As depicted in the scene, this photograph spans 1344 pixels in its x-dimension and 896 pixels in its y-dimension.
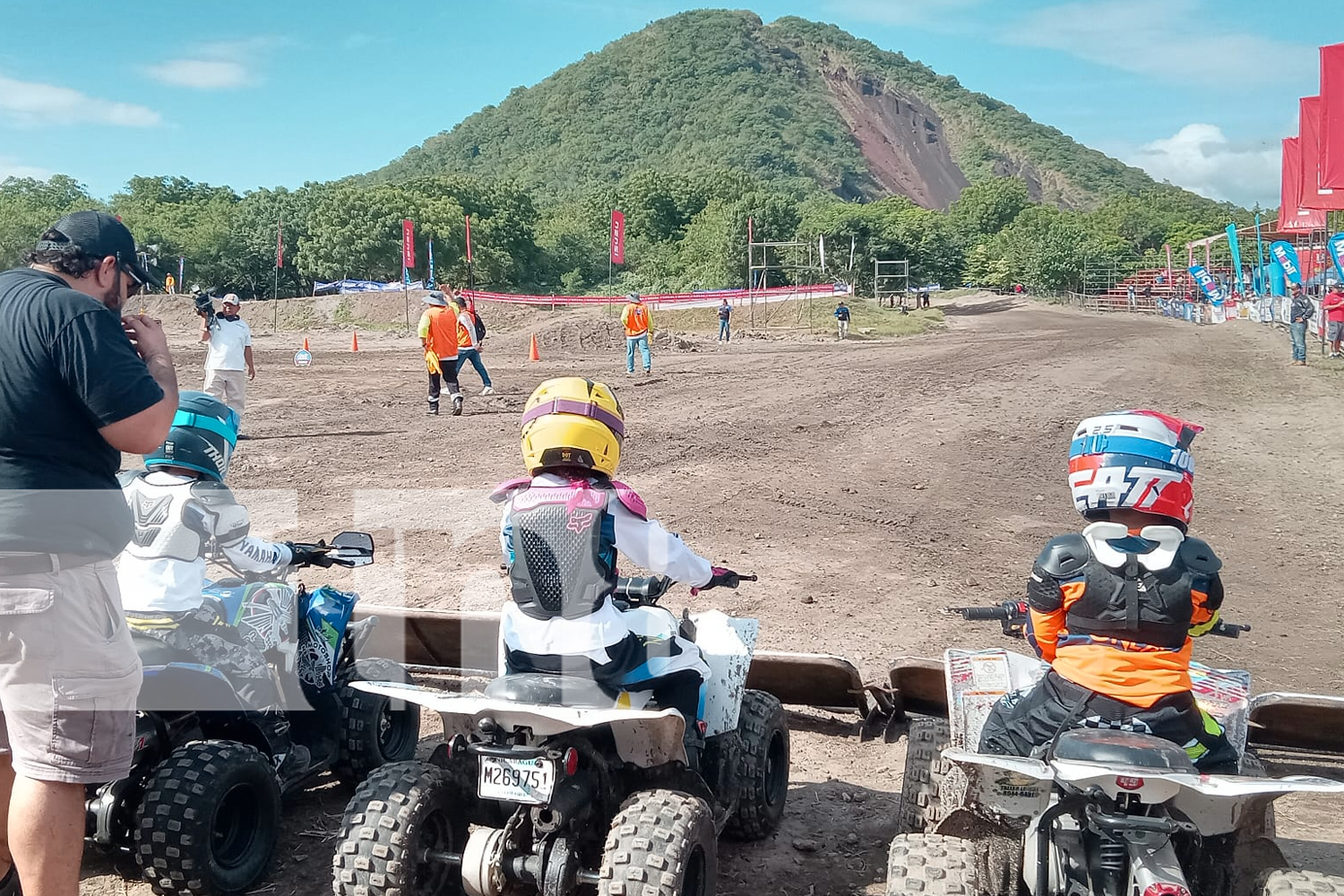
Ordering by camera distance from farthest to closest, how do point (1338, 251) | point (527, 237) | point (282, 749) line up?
1. point (527, 237)
2. point (1338, 251)
3. point (282, 749)

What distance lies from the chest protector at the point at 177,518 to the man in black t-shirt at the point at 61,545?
976mm

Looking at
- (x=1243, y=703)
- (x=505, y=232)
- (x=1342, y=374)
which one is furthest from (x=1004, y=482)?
(x=505, y=232)

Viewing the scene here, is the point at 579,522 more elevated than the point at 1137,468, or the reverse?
the point at 1137,468

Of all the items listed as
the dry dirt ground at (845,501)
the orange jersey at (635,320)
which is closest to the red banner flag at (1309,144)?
the dry dirt ground at (845,501)

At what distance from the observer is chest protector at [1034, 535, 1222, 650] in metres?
3.08

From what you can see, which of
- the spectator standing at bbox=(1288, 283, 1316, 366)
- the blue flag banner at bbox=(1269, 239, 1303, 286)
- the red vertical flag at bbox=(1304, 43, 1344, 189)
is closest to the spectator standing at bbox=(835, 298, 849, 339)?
the blue flag banner at bbox=(1269, 239, 1303, 286)

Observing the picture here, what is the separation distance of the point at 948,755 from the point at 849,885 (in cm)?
139

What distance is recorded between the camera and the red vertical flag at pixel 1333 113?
17.7 meters

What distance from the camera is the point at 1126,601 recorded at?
3092mm

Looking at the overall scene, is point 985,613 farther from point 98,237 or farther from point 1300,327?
point 1300,327

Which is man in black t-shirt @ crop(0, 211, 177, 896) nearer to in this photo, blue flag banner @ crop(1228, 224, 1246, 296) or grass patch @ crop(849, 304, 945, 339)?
grass patch @ crop(849, 304, 945, 339)

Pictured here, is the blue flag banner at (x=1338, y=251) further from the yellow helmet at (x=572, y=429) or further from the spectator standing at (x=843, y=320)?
the yellow helmet at (x=572, y=429)

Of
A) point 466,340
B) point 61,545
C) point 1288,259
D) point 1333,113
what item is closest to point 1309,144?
point 1333,113

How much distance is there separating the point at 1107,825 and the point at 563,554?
5.77 ft
